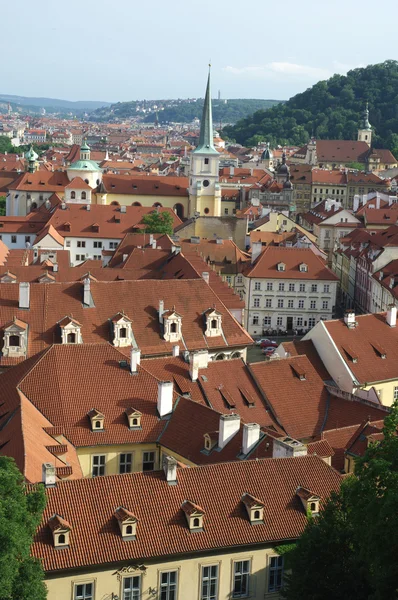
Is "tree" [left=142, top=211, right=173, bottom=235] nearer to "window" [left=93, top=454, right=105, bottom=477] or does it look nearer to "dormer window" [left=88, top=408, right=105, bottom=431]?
"dormer window" [left=88, top=408, right=105, bottom=431]

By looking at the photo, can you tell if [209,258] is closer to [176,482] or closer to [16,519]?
[176,482]

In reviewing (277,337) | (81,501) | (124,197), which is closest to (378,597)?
(81,501)

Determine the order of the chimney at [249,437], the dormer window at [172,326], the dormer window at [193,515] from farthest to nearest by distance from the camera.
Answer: the dormer window at [172,326] → the chimney at [249,437] → the dormer window at [193,515]

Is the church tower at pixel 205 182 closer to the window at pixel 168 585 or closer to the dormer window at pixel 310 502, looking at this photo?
the dormer window at pixel 310 502

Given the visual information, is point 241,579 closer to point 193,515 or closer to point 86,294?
point 193,515

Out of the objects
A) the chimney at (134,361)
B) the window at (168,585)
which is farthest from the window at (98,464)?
the window at (168,585)
